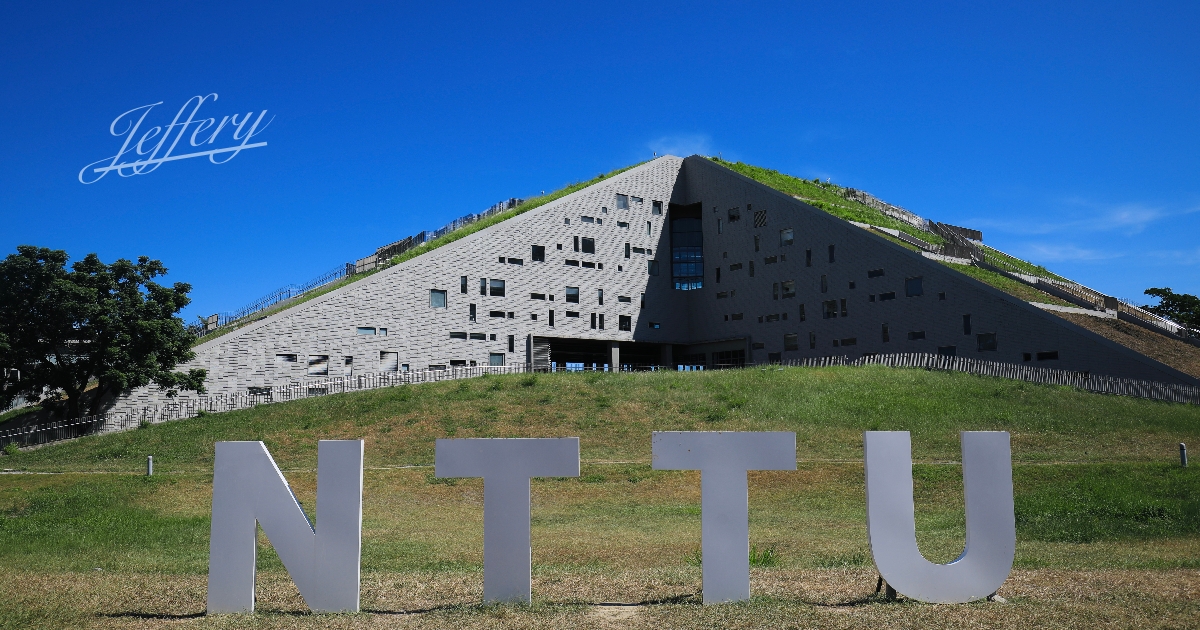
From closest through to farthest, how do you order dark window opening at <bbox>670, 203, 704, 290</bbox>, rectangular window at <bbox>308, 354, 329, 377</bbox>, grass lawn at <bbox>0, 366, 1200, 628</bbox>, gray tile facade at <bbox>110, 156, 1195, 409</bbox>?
grass lawn at <bbox>0, 366, 1200, 628</bbox>
gray tile facade at <bbox>110, 156, 1195, 409</bbox>
rectangular window at <bbox>308, 354, 329, 377</bbox>
dark window opening at <bbox>670, 203, 704, 290</bbox>

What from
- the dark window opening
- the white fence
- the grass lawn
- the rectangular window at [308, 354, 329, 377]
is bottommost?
the grass lawn

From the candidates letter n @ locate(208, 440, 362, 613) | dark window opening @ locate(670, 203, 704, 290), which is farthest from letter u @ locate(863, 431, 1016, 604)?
dark window opening @ locate(670, 203, 704, 290)

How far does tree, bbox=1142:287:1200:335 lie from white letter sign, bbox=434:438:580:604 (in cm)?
8550

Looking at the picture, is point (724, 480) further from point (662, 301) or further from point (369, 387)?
point (662, 301)

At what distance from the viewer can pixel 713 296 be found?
74.2m

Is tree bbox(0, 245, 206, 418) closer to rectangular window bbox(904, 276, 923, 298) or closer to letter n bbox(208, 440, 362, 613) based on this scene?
letter n bbox(208, 440, 362, 613)

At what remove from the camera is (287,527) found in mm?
10047

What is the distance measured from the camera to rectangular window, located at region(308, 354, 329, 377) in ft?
181

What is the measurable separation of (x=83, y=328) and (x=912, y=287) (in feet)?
162

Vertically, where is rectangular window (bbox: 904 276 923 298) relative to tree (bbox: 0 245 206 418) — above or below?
above

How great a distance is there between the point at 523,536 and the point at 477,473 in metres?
0.91

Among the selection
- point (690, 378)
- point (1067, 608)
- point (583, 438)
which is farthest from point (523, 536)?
point (690, 378)

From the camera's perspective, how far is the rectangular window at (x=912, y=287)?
2293 inches

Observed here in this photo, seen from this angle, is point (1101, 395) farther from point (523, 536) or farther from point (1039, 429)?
point (523, 536)
